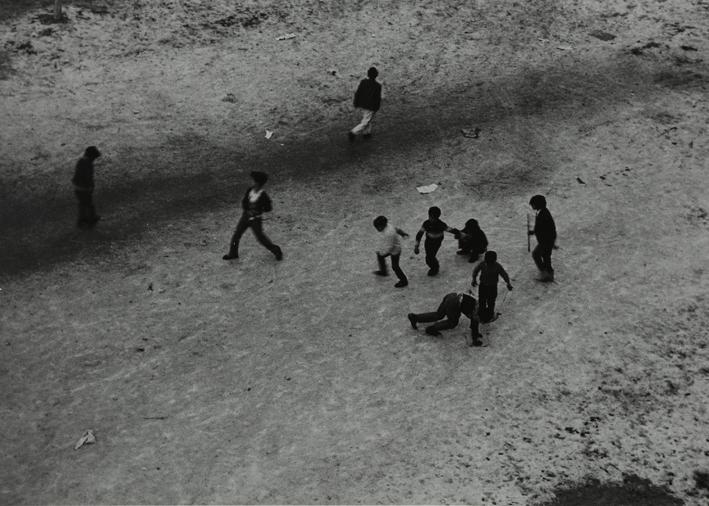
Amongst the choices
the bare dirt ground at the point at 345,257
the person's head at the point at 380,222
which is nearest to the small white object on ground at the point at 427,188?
the bare dirt ground at the point at 345,257

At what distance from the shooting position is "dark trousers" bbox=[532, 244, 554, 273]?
1141cm

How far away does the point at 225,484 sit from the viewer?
856 centimetres

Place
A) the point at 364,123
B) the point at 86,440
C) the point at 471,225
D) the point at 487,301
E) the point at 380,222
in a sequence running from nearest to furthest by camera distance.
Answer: the point at 86,440 < the point at 487,301 < the point at 380,222 < the point at 471,225 < the point at 364,123

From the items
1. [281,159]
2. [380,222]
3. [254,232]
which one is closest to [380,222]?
[380,222]

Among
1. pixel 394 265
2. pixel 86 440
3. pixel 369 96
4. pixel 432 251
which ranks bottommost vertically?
pixel 86 440

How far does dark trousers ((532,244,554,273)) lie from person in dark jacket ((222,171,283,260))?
14.1ft

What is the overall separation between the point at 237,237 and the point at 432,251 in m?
3.29

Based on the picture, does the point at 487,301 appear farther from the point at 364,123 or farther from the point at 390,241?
the point at 364,123

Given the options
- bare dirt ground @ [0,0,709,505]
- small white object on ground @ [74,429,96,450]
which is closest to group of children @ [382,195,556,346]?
bare dirt ground @ [0,0,709,505]

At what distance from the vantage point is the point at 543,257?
11.6 m

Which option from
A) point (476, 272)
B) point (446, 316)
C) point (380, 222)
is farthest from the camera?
point (380, 222)

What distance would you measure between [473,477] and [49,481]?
16.9 feet

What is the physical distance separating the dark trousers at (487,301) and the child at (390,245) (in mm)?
1543

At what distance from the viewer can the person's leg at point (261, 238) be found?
11719 mm
